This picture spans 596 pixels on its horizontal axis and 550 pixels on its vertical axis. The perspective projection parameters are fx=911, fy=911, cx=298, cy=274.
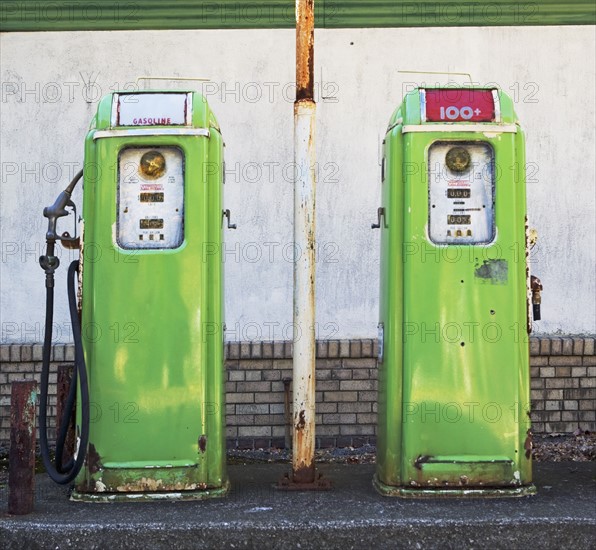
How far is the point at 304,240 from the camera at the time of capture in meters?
4.26

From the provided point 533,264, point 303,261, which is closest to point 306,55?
point 303,261

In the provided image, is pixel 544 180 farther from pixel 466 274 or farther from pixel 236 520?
pixel 236 520

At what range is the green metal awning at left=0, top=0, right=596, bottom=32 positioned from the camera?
601 centimetres

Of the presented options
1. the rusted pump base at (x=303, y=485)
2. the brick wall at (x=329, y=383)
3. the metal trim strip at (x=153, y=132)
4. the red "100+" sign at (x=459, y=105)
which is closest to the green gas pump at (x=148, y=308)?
the metal trim strip at (x=153, y=132)

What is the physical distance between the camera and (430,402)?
4113 millimetres

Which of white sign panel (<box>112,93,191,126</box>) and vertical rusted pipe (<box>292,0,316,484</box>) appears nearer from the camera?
white sign panel (<box>112,93,191,126</box>)

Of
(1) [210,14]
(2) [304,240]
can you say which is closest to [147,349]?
(2) [304,240]

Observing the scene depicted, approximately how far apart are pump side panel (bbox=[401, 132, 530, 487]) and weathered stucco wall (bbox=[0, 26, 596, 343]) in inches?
75.5

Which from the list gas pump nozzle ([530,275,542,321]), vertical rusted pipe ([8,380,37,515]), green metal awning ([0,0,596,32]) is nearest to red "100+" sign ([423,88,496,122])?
gas pump nozzle ([530,275,542,321])

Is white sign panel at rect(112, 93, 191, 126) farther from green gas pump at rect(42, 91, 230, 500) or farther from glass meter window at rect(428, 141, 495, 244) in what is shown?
glass meter window at rect(428, 141, 495, 244)

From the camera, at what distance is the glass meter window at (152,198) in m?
4.10

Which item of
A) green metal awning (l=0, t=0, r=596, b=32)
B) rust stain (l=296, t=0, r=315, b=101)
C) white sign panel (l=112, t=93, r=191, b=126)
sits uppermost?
green metal awning (l=0, t=0, r=596, b=32)

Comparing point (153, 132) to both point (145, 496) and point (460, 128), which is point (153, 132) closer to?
point (460, 128)

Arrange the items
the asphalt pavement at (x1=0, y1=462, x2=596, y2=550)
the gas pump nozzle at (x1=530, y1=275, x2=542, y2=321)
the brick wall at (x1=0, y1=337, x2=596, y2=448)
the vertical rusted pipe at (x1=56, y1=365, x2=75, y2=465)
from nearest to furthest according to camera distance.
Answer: the asphalt pavement at (x1=0, y1=462, x2=596, y2=550) → the gas pump nozzle at (x1=530, y1=275, x2=542, y2=321) → the vertical rusted pipe at (x1=56, y1=365, x2=75, y2=465) → the brick wall at (x1=0, y1=337, x2=596, y2=448)
